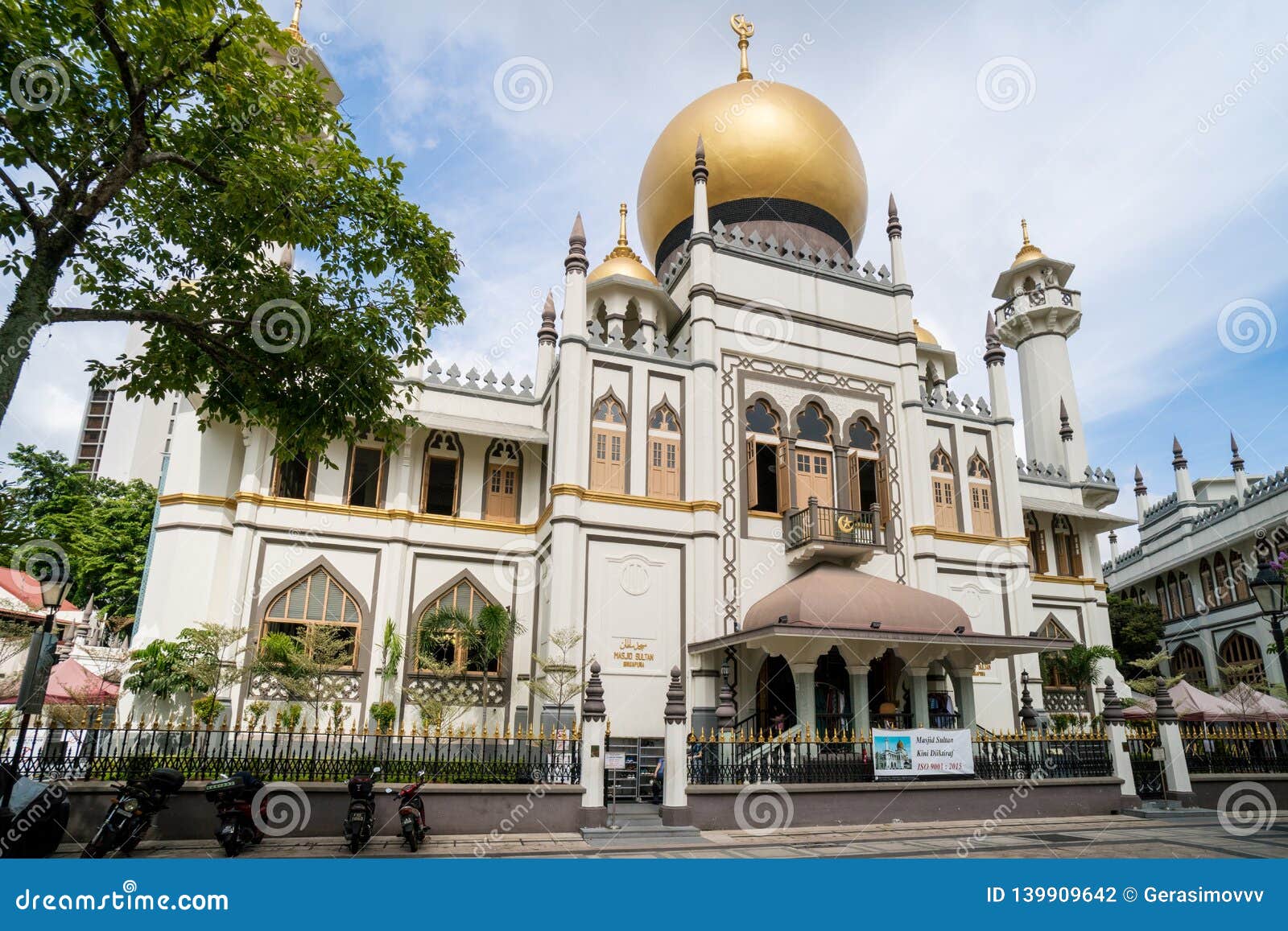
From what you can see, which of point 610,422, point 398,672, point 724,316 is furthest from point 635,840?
point 724,316

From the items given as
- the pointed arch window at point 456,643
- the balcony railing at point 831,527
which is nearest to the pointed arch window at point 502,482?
the pointed arch window at point 456,643

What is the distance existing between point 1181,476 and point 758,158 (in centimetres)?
2682

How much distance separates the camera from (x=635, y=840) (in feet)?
33.8

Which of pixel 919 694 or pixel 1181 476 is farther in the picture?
pixel 1181 476

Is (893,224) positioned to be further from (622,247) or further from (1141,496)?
(1141,496)

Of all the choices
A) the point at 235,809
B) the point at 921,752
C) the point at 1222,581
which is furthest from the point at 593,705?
the point at 1222,581

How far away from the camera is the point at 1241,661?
29.7 metres

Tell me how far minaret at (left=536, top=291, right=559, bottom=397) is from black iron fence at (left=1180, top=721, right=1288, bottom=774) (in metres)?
15.5

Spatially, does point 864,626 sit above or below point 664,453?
below

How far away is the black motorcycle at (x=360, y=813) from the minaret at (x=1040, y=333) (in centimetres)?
2410

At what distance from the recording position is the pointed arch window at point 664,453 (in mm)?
17188

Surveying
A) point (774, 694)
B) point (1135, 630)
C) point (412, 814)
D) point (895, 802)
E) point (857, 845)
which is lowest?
point (857, 845)

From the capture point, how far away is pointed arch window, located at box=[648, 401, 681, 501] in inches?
677

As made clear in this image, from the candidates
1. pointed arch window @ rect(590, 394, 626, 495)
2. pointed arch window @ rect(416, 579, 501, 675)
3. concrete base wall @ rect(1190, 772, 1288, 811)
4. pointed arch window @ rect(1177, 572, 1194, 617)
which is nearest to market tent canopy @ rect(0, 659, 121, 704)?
pointed arch window @ rect(416, 579, 501, 675)
